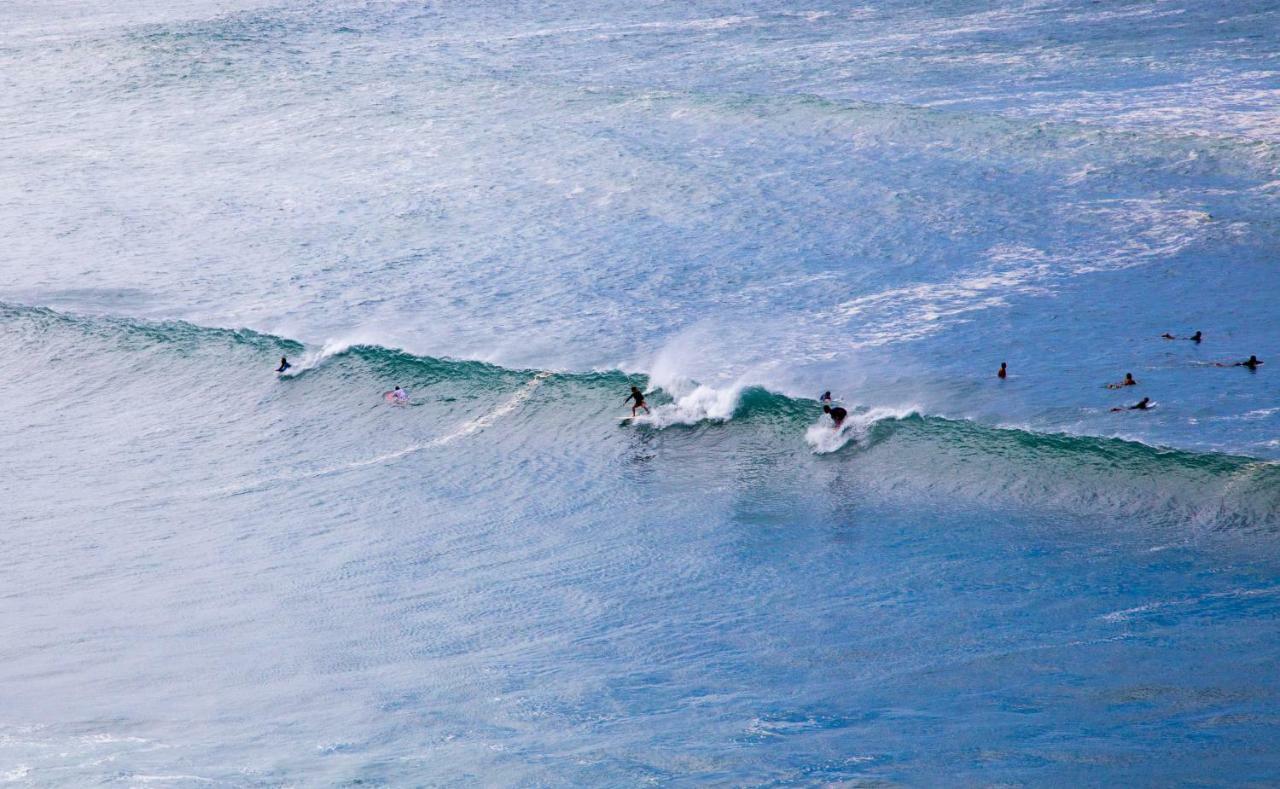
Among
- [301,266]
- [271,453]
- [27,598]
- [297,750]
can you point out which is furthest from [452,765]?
[301,266]

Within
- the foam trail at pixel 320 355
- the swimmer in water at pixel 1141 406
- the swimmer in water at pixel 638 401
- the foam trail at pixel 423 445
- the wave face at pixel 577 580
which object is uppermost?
the foam trail at pixel 320 355

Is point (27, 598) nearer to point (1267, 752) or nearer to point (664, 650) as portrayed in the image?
point (664, 650)

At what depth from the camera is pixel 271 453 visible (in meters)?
31.0

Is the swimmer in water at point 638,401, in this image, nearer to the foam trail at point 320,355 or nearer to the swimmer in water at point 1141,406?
the foam trail at point 320,355

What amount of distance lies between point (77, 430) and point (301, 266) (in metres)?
11.9

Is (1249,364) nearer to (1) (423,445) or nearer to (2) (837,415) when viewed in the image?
(2) (837,415)

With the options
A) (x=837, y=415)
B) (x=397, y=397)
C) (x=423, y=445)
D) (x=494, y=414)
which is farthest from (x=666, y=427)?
(x=397, y=397)

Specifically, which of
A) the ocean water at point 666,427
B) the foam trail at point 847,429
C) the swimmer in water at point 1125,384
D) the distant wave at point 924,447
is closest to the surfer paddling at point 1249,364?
the ocean water at point 666,427

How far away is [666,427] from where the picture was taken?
3069 cm

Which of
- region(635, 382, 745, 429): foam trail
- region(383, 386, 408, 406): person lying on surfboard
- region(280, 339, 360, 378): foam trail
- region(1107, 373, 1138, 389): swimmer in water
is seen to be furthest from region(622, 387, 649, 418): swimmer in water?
region(1107, 373, 1138, 389): swimmer in water

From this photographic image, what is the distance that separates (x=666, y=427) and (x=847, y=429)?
4.32 metres

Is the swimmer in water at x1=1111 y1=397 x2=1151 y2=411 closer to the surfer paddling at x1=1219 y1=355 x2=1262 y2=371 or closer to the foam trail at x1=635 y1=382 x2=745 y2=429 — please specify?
the surfer paddling at x1=1219 y1=355 x2=1262 y2=371

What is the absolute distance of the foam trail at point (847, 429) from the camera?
1143 inches

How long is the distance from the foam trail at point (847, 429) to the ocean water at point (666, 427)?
0.14 m
